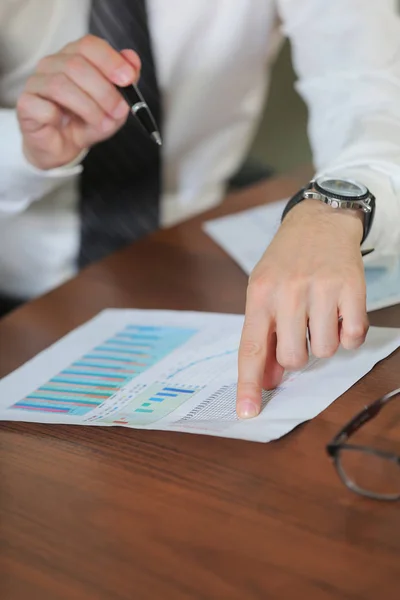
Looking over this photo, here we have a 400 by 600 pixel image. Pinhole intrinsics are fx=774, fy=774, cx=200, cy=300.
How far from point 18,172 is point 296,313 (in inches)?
21.9

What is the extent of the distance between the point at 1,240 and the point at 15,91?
0.74 feet

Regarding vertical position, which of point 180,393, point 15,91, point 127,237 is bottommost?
point 127,237

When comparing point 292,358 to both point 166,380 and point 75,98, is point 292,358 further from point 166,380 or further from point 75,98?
point 75,98

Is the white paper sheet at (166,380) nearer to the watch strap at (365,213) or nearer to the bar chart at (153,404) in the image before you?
the bar chart at (153,404)

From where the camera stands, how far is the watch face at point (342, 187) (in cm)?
77

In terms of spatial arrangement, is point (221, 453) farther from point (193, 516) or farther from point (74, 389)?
point (74, 389)

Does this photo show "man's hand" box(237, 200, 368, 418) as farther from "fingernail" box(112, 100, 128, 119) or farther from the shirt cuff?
"fingernail" box(112, 100, 128, 119)

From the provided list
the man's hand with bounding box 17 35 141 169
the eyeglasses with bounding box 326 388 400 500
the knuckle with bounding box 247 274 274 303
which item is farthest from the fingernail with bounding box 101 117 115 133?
the eyeglasses with bounding box 326 388 400 500

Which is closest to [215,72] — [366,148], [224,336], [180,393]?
[366,148]

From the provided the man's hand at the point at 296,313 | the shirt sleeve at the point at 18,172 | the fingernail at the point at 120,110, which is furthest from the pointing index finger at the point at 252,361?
the shirt sleeve at the point at 18,172

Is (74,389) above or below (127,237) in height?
above

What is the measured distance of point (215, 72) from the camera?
123 centimetres

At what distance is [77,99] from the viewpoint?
0.86 m

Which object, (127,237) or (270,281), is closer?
(270,281)
